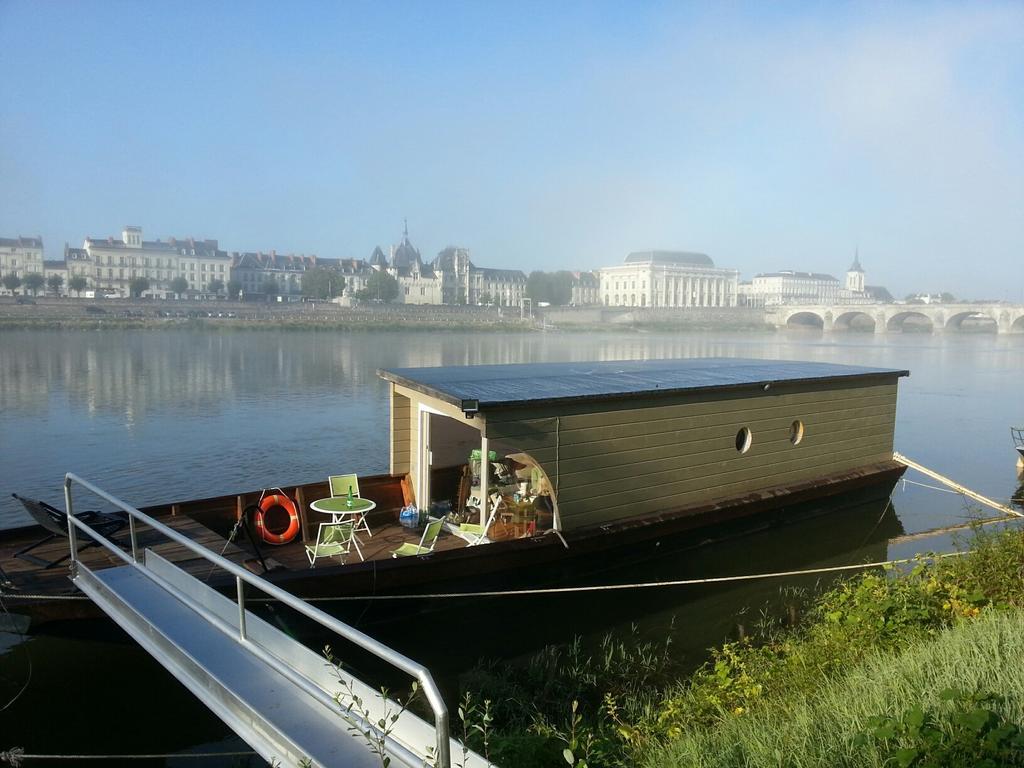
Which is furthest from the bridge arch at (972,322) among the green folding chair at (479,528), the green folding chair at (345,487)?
the green folding chair at (345,487)

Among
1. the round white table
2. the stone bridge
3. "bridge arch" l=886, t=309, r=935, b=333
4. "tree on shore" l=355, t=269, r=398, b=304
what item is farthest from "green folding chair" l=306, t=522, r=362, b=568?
"tree on shore" l=355, t=269, r=398, b=304

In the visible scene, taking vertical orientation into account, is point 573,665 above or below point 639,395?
below

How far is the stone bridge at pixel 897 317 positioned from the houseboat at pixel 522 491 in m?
90.6

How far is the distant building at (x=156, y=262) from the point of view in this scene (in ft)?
408

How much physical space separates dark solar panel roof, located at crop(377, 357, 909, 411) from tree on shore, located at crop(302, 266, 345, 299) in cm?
10676

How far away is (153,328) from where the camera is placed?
237 feet

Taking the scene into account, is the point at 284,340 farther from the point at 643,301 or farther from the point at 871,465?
the point at 643,301

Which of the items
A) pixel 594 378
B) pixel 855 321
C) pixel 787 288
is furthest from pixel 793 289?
pixel 594 378

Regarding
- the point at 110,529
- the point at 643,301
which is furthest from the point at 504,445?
the point at 643,301

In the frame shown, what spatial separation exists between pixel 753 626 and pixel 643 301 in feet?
471

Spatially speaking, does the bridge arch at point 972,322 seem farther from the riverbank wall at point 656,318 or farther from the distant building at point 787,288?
the distant building at point 787,288

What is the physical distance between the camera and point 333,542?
30.1ft

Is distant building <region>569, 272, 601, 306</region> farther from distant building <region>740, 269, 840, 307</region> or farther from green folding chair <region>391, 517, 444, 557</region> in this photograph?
green folding chair <region>391, 517, 444, 557</region>

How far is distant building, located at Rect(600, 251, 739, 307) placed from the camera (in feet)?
488
